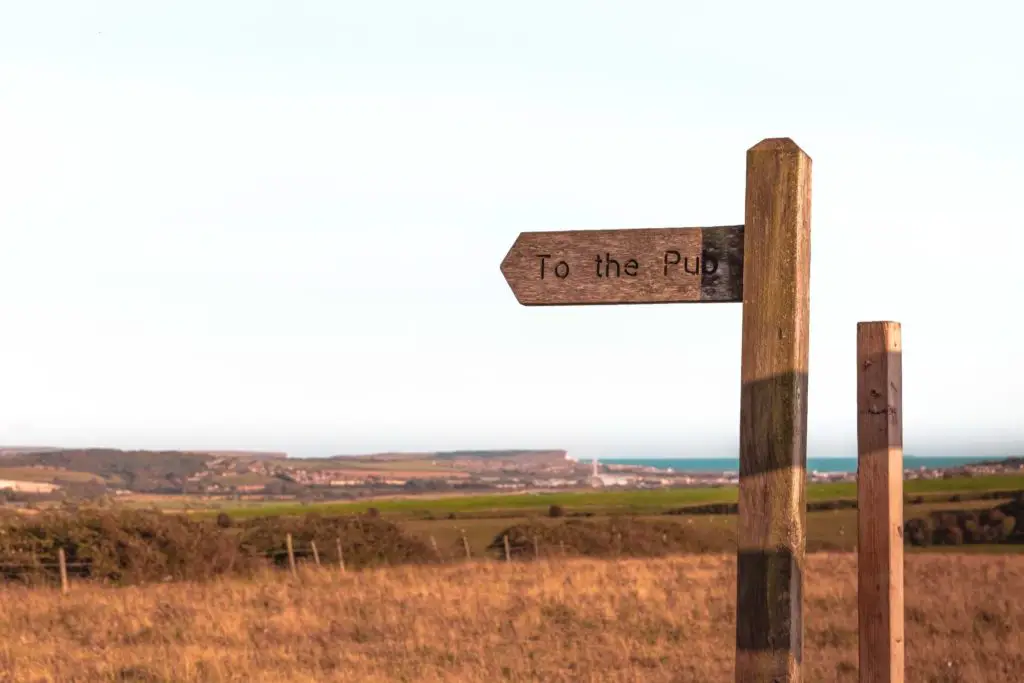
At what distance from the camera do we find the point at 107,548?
29047 mm

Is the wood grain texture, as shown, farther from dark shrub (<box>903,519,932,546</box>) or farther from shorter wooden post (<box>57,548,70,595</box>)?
dark shrub (<box>903,519,932,546</box>)

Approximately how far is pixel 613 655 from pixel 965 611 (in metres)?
5.73

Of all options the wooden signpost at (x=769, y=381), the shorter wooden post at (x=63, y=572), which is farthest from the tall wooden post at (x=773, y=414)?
the shorter wooden post at (x=63, y=572)

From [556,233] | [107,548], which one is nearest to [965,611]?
[556,233]

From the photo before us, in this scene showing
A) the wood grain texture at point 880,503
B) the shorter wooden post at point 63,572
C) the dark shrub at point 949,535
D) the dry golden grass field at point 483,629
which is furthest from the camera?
the dark shrub at point 949,535

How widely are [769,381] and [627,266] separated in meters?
0.72

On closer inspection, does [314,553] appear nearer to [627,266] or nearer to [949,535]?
[949,535]

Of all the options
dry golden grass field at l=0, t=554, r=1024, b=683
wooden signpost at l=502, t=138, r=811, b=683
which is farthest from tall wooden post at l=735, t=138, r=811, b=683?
dry golden grass field at l=0, t=554, r=1024, b=683

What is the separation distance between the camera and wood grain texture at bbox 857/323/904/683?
4805 millimetres

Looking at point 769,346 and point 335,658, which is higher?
point 769,346

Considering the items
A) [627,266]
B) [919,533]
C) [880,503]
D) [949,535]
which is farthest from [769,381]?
[919,533]

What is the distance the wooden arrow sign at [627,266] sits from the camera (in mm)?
4527

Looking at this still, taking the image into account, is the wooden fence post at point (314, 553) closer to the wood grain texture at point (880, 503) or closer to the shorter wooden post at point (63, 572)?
the shorter wooden post at point (63, 572)

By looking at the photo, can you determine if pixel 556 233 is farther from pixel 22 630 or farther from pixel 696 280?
pixel 22 630
